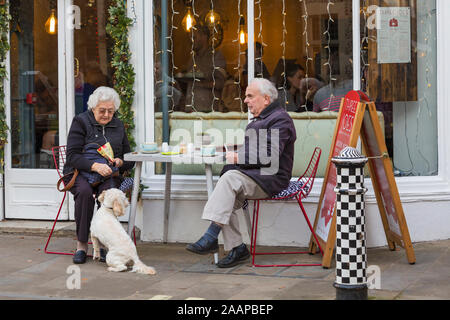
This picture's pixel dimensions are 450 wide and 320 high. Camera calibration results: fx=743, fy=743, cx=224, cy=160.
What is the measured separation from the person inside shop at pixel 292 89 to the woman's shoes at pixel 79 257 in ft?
7.45

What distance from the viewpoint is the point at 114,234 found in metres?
5.88

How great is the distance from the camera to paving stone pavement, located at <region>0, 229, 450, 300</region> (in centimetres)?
510

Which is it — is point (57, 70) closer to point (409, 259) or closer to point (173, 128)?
point (173, 128)

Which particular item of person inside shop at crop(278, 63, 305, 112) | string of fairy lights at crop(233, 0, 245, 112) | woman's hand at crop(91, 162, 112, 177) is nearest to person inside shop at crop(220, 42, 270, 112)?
string of fairy lights at crop(233, 0, 245, 112)

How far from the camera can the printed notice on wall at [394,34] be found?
666 centimetres

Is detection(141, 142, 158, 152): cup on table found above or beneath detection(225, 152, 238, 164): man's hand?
above

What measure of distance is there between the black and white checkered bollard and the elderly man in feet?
4.33

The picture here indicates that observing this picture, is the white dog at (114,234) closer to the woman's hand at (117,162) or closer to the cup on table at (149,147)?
the woman's hand at (117,162)

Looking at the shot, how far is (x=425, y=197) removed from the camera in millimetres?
6602

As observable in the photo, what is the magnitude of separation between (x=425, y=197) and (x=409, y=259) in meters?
0.89

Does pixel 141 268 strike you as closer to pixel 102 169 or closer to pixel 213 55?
pixel 102 169

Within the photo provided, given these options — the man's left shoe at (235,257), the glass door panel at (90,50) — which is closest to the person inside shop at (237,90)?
the glass door panel at (90,50)
